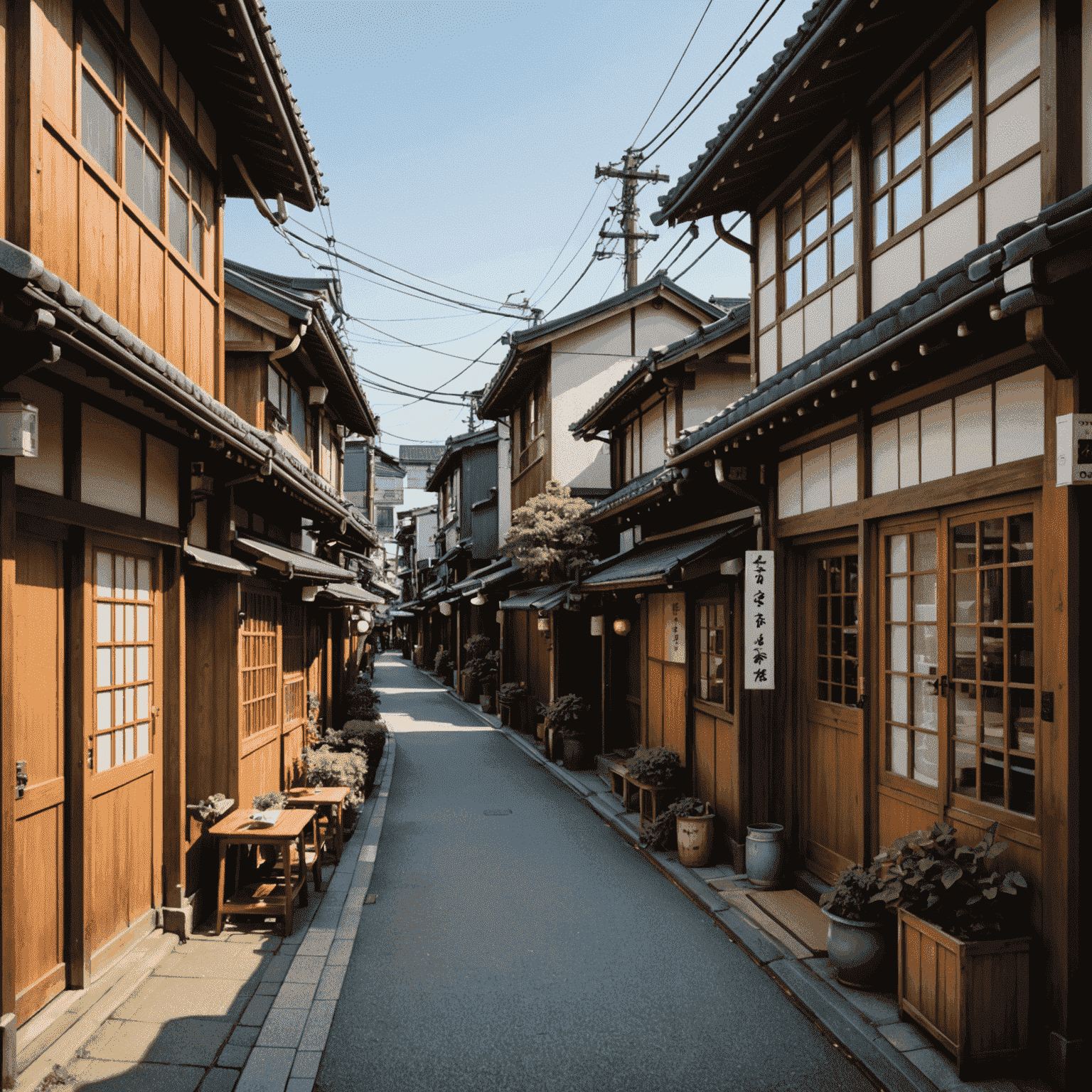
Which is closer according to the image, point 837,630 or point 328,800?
point 837,630

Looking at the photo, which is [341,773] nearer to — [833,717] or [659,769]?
[659,769]

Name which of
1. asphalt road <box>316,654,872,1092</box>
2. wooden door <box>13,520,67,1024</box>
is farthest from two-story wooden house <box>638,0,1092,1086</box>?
wooden door <box>13,520,67,1024</box>

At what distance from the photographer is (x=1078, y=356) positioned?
5.24 metres

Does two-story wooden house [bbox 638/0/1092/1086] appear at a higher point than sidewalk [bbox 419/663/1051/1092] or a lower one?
higher

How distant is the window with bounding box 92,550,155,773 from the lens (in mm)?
6984

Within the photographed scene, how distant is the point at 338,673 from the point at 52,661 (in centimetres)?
1379

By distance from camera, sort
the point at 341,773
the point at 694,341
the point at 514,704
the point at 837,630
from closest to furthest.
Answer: the point at 837,630
the point at 341,773
the point at 694,341
the point at 514,704

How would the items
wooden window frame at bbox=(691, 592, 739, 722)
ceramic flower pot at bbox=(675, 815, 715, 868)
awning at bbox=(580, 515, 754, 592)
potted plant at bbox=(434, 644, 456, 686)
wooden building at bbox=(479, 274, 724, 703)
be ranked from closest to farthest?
awning at bbox=(580, 515, 754, 592) → ceramic flower pot at bbox=(675, 815, 715, 868) → wooden window frame at bbox=(691, 592, 739, 722) → wooden building at bbox=(479, 274, 724, 703) → potted plant at bbox=(434, 644, 456, 686)

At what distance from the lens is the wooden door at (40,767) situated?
575 centimetres

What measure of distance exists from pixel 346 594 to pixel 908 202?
11.0 metres

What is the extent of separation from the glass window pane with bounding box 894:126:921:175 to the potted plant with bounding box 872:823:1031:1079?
5.84 metres

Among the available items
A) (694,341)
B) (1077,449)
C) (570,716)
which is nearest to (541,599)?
(570,716)

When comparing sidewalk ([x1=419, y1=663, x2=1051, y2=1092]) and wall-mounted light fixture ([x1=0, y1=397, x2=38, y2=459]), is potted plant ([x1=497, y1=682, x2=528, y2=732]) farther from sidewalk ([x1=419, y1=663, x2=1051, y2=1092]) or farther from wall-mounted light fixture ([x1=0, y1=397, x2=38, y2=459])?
wall-mounted light fixture ([x1=0, y1=397, x2=38, y2=459])

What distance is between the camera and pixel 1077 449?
516 centimetres
